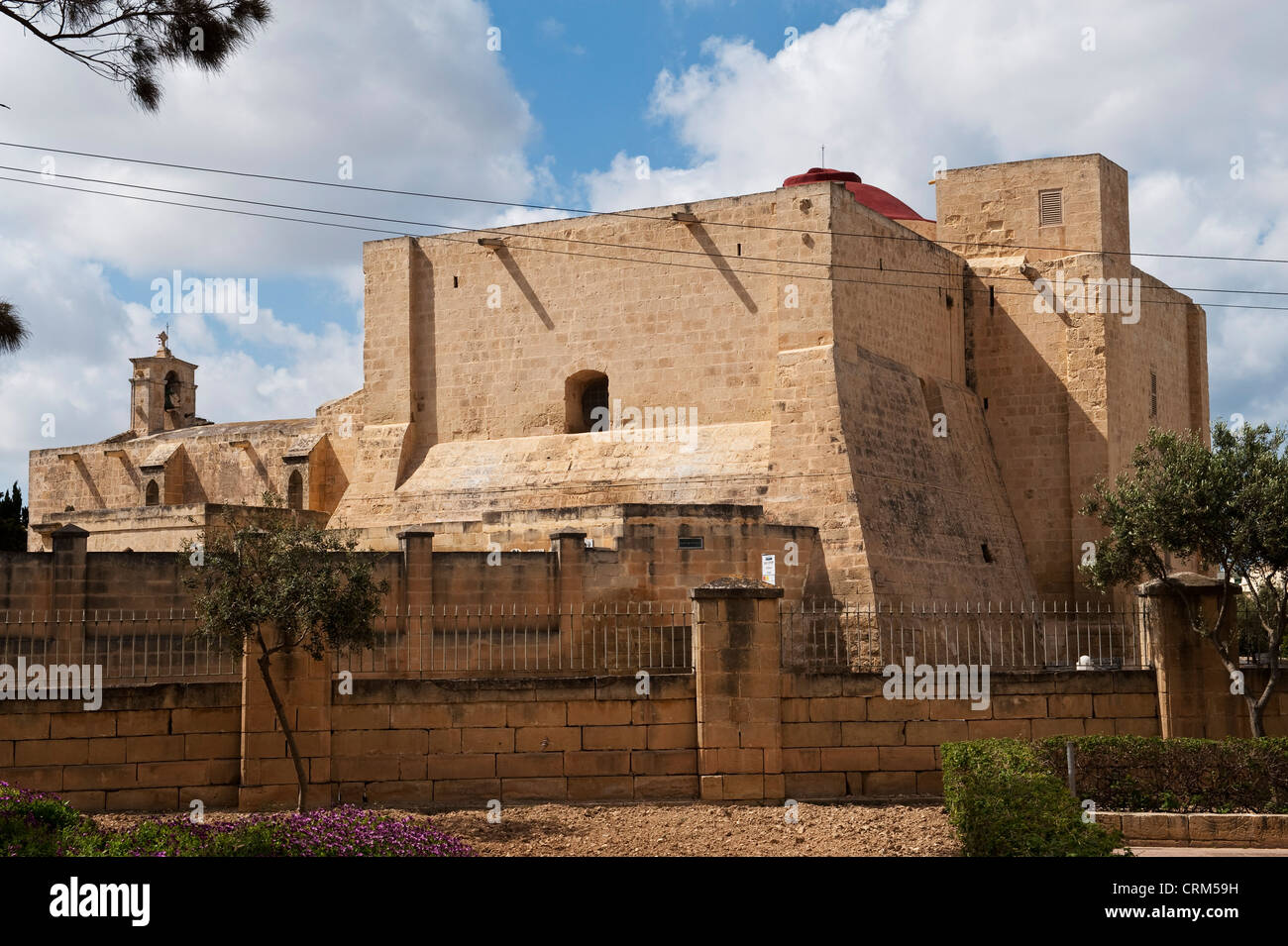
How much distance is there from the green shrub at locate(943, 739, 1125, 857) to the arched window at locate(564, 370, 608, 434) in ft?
46.1

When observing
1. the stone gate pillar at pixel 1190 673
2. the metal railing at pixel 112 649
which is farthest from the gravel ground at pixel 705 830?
the metal railing at pixel 112 649

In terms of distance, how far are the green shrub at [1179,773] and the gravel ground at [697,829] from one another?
1.14 metres

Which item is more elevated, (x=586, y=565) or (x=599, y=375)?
(x=599, y=375)

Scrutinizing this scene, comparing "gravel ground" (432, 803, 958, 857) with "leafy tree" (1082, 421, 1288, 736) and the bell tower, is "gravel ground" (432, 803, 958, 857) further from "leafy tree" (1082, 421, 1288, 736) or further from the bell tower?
the bell tower

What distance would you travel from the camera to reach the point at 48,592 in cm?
1655

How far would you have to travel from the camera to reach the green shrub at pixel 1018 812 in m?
8.27

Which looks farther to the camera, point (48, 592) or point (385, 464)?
point (385, 464)

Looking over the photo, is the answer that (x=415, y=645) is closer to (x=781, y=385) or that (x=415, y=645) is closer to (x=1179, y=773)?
(x=781, y=385)

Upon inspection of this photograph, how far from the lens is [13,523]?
37.5 m

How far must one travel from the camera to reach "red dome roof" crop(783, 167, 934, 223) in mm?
28312

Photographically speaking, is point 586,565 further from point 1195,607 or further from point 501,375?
point 1195,607

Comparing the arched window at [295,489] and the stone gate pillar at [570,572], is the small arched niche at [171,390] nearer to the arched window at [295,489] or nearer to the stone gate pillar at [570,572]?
the arched window at [295,489]
